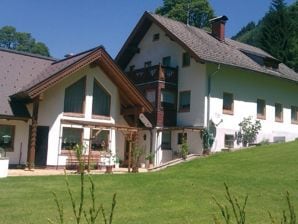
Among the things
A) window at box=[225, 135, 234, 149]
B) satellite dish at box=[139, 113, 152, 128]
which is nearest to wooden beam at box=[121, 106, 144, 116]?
satellite dish at box=[139, 113, 152, 128]

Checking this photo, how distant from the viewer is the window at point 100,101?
25.9 meters

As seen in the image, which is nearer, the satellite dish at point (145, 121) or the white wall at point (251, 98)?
the satellite dish at point (145, 121)

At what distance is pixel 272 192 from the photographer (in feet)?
45.9

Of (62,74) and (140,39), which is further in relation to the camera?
(140,39)

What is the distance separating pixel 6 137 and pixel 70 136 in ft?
11.0

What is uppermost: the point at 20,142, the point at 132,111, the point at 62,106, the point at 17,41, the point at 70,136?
the point at 17,41

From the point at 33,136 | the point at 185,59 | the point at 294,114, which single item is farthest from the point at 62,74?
the point at 294,114

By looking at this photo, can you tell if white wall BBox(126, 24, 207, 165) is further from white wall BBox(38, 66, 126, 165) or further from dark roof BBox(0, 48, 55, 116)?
dark roof BBox(0, 48, 55, 116)

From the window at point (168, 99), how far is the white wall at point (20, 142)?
937cm

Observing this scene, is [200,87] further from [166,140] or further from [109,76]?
[109,76]

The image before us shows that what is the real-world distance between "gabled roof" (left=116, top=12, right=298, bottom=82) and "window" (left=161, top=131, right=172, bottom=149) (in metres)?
5.32

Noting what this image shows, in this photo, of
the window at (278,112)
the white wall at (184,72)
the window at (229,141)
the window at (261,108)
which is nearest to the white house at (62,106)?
the white wall at (184,72)

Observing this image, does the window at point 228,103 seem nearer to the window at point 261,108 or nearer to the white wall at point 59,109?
the window at point 261,108

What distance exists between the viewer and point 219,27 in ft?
113
